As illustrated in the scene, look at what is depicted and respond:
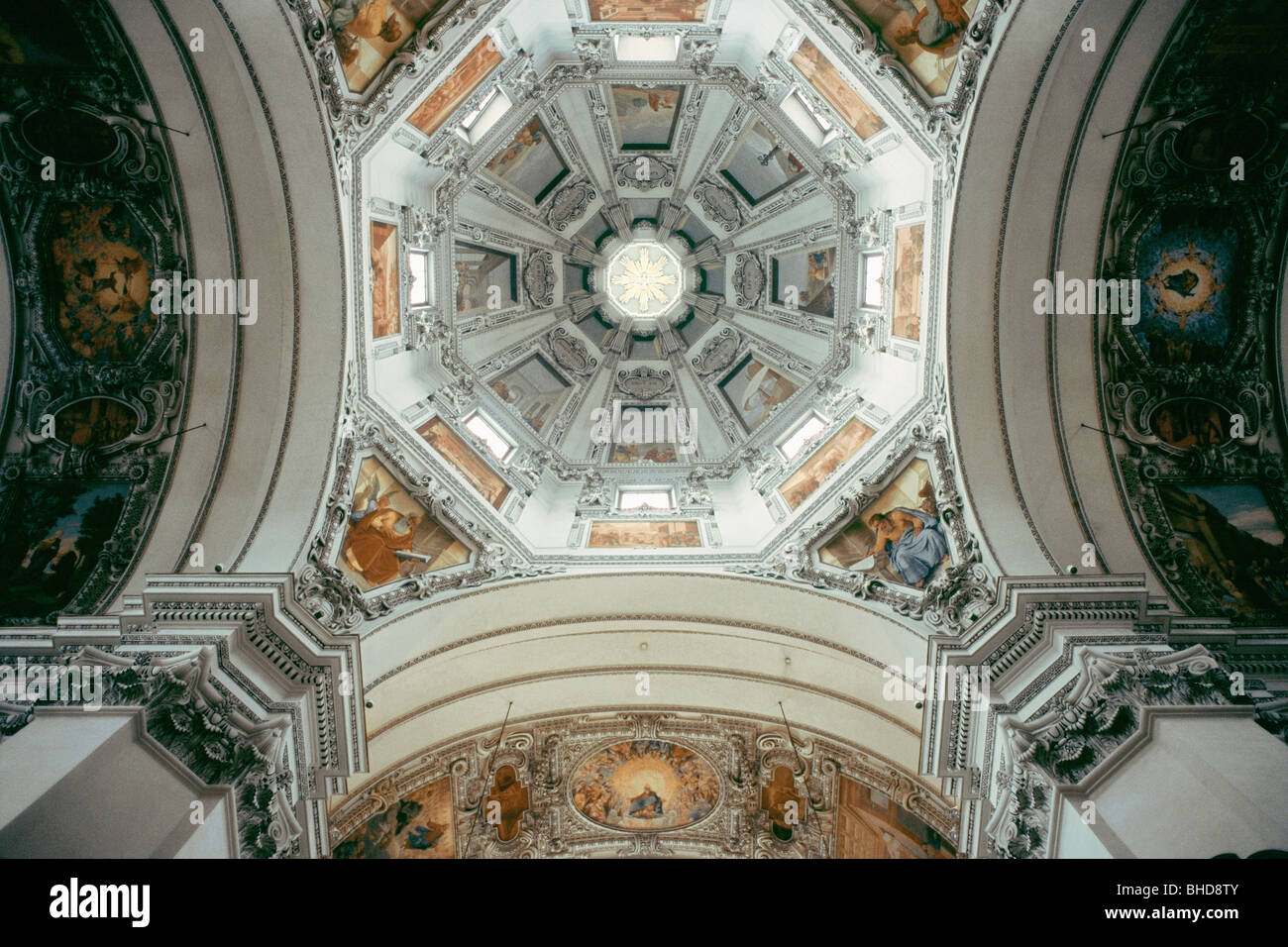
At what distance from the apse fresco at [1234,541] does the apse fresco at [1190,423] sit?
621 mm

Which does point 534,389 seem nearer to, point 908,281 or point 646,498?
point 646,498

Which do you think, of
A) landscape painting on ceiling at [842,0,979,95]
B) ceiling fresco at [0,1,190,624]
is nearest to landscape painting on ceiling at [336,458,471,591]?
ceiling fresco at [0,1,190,624]

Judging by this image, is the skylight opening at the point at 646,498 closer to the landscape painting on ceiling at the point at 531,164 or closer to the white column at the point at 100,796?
the landscape painting on ceiling at the point at 531,164

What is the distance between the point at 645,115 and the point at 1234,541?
43.4 feet

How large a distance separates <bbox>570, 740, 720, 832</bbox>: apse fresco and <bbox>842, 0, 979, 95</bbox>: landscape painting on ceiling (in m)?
10.5

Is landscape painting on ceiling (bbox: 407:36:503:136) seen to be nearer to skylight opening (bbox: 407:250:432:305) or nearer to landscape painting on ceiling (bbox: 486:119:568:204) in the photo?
skylight opening (bbox: 407:250:432:305)

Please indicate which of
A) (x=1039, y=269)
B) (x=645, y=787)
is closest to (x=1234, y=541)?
(x=1039, y=269)

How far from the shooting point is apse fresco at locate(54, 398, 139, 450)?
10.2 meters

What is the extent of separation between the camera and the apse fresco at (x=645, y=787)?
40.0 ft

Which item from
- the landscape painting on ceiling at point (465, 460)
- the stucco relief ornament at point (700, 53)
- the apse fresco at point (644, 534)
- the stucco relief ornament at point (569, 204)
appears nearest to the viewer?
the landscape painting on ceiling at point (465, 460)

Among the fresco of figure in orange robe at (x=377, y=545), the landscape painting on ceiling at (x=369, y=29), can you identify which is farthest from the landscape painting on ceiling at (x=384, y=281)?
the fresco of figure in orange robe at (x=377, y=545)

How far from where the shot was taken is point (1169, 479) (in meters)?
9.98

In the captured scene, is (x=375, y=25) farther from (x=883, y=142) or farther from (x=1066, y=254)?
(x=1066, y=254)

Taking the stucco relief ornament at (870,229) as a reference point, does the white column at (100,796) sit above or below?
below
